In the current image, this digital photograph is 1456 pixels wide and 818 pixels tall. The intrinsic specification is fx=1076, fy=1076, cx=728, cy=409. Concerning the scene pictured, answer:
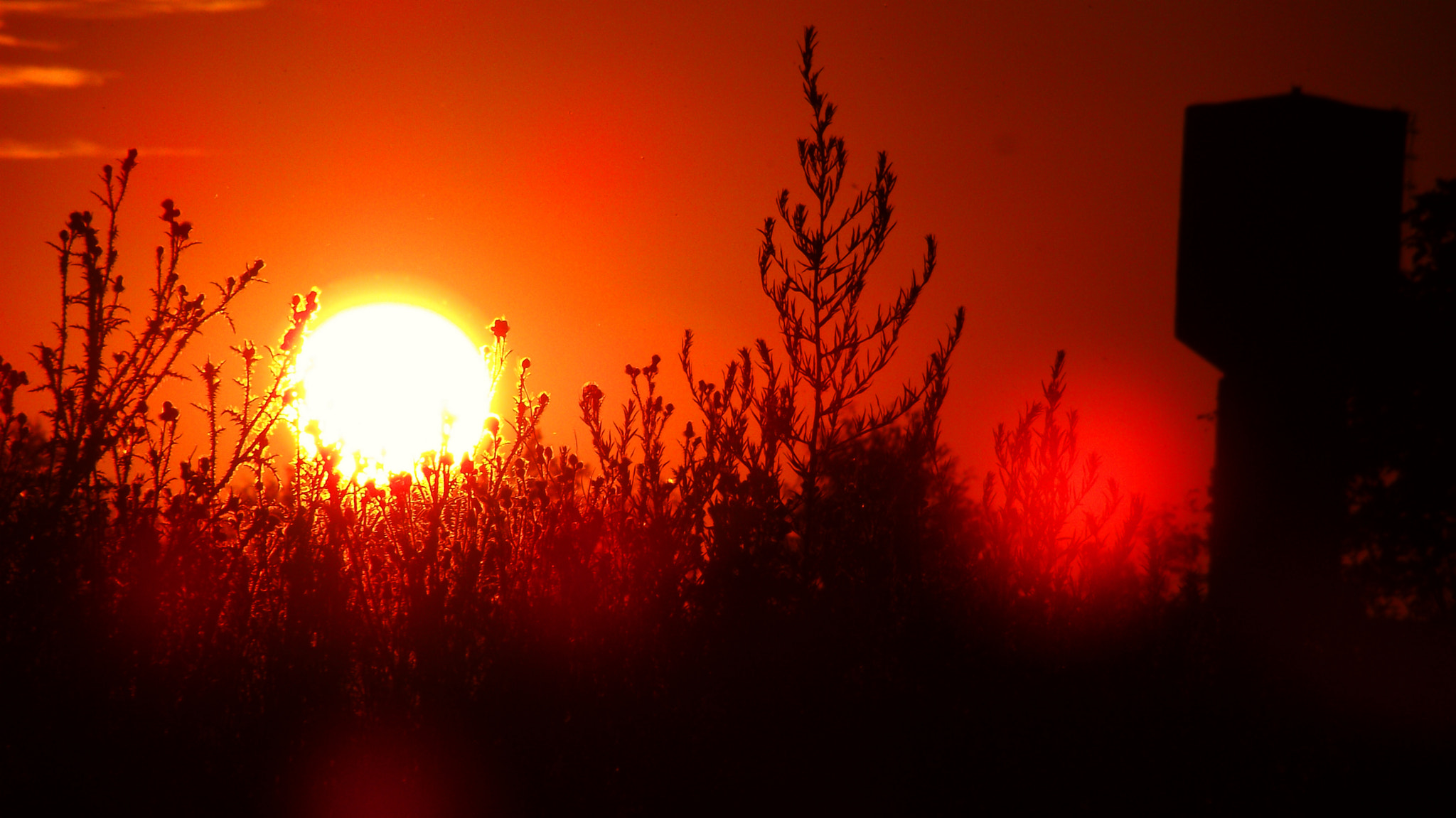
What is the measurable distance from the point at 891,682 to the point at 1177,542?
23.3 meters

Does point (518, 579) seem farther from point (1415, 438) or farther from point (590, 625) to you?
point (1415, 438)

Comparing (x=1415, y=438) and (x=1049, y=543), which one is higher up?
(x=1415, y=438)

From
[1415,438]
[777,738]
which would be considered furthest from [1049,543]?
[1415,438]

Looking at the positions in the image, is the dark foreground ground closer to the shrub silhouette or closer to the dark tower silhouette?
the shrub silhouette

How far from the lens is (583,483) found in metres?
6.10

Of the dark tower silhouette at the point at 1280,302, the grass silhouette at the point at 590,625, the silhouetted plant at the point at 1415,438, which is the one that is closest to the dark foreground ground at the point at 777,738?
the grass silhouette at the point at 590,625

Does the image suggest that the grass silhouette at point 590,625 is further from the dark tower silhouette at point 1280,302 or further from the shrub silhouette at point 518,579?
the dark tower silhouette at point 1280,302

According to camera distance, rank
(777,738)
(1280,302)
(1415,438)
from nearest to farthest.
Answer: (777,738), (1280,302), (1415,438)

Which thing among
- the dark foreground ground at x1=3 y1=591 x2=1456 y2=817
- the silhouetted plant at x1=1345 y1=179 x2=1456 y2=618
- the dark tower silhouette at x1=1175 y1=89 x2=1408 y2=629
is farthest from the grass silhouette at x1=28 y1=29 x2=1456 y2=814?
the silhouetted plant at x1=1345 y1=179 x2=1456 y2=618

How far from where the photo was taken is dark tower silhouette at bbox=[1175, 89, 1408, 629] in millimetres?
8539

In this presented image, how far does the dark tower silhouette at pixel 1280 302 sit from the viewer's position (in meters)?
8.54

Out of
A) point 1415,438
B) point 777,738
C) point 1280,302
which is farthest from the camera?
point 1415,438

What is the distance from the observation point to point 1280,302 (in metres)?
8.95

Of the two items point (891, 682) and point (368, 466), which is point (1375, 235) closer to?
point (891, 682)
